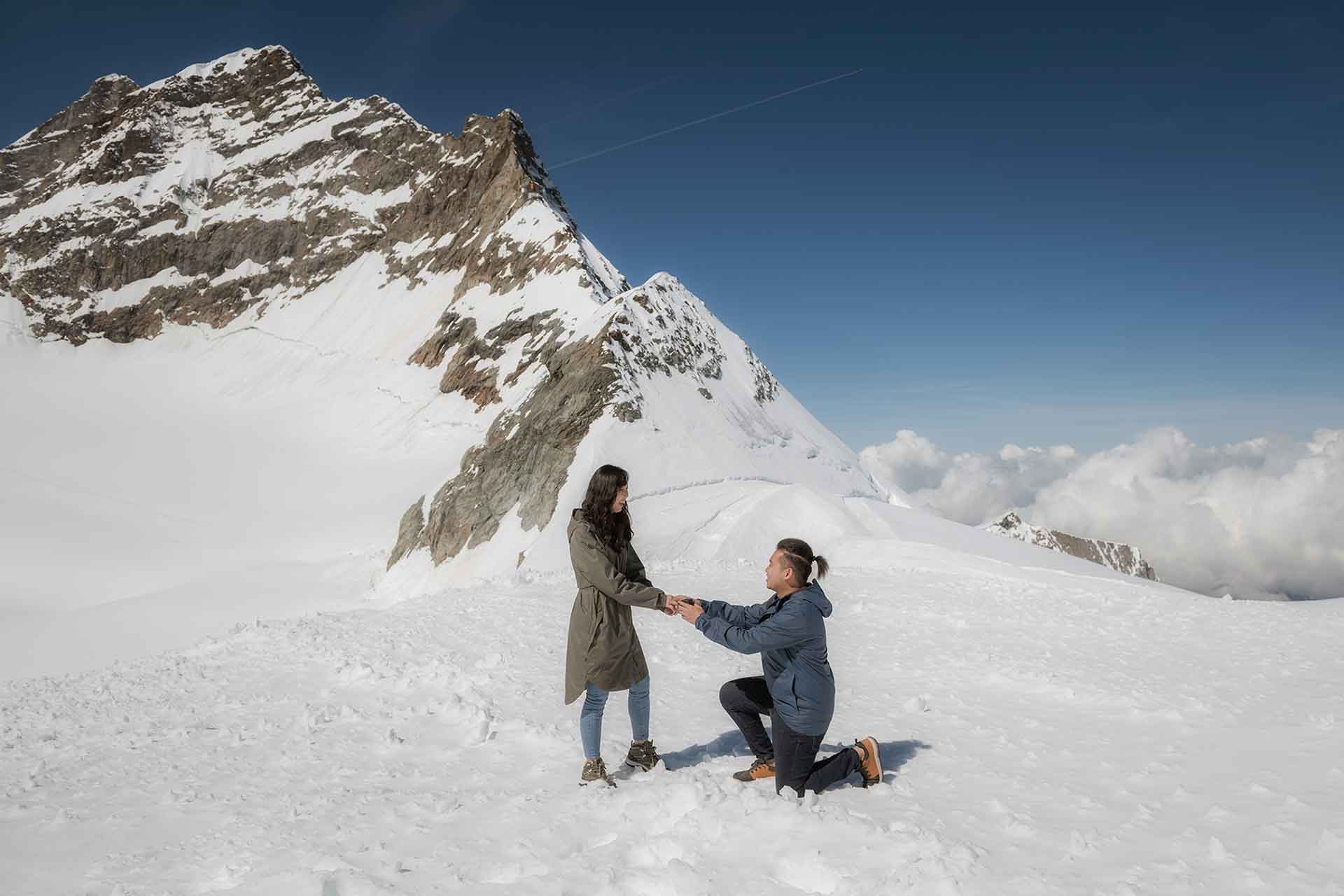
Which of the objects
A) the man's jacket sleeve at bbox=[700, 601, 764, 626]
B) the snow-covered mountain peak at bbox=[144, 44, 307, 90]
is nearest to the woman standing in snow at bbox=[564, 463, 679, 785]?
the man's jacket sleeve at bbox=[700, 601, 764, 626]

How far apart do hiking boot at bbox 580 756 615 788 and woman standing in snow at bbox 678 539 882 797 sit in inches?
55.5

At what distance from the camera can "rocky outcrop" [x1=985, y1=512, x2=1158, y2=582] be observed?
114 meters

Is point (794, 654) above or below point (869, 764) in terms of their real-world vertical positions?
above

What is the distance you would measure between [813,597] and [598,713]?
212 centimetres

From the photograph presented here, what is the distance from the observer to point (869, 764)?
566cm

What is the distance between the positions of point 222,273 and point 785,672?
103m

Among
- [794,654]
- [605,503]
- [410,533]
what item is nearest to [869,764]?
[794,654]

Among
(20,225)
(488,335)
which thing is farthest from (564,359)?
(20,225)

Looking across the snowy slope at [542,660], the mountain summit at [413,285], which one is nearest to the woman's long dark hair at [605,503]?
the snowy slope at [542,660]

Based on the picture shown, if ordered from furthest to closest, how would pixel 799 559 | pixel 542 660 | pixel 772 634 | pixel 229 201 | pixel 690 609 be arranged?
pixel 229 201
pixel 542 660
pixel 690 609
pixel 799 559
pixel 772 634

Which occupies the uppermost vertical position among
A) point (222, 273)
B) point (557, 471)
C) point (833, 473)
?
point (222, 273)

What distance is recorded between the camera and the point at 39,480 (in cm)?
5744

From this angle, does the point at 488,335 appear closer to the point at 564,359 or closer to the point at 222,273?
the point at 564,359

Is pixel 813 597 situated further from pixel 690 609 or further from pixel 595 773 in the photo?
pixel 595 773
